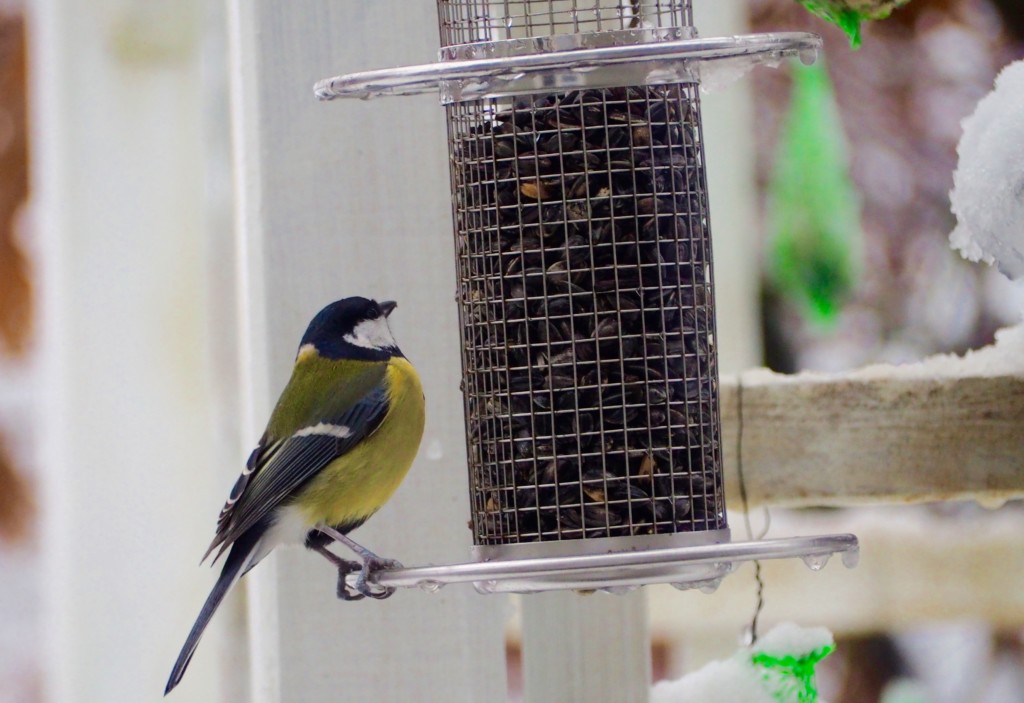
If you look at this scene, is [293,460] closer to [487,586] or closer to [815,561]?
[487,586]

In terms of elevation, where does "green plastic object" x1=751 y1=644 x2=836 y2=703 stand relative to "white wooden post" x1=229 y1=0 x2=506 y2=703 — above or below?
below

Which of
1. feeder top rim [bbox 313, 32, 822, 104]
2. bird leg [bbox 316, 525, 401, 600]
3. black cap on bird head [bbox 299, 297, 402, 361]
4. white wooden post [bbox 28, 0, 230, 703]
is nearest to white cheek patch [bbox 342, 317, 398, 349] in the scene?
black cap on bird head [bbox 299, 297, 402, 361]

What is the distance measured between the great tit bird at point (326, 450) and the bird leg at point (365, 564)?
1 centimetres

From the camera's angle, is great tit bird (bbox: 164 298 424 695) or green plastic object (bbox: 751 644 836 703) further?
great tit bird (bbox: 164 298 424 695)

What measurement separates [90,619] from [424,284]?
136 cm

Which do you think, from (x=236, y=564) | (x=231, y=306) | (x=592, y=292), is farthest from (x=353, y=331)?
(x=231, y=306)

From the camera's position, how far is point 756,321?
15.5 feet

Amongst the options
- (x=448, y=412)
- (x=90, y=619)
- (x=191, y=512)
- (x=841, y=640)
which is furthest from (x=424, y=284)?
(x=841, y=640)

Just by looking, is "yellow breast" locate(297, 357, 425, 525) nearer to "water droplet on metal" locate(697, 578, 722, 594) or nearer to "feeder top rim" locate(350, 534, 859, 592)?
"feeder top rim" locate(350, 534, 859, 592)

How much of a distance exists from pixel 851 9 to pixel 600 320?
59cm

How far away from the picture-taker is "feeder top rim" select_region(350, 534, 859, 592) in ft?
5.48

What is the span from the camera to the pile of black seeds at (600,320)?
1.98 metres

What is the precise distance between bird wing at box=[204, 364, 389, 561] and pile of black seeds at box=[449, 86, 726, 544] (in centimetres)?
39

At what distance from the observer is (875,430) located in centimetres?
230
